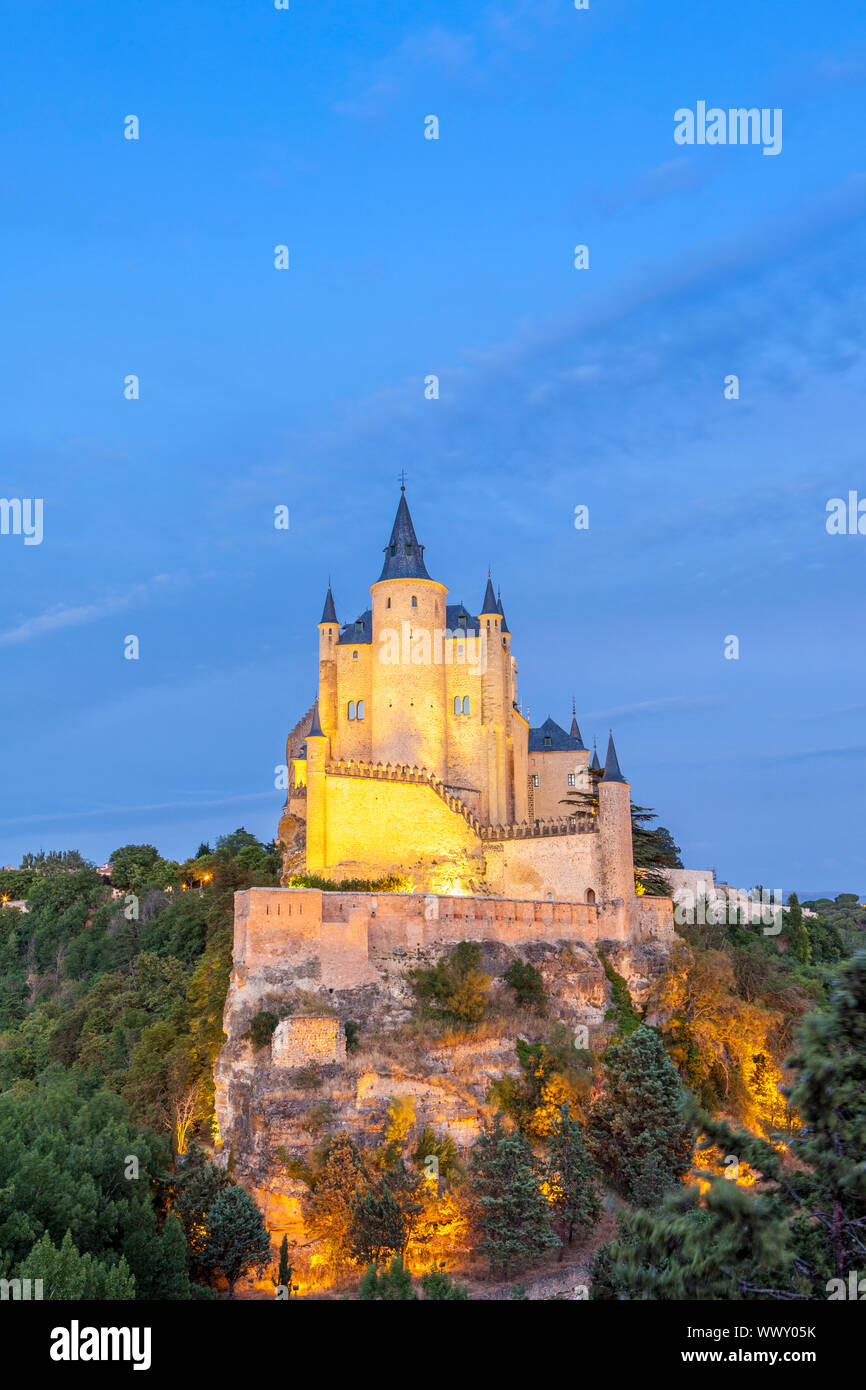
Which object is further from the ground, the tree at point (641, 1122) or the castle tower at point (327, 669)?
the castle tower at point (327, 669)

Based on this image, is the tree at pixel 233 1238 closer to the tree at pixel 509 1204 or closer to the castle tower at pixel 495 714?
the tree at pixel 509 1204

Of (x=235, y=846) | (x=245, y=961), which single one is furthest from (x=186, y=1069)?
(x=235, y=846)

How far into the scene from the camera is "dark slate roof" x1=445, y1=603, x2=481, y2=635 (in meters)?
60.8

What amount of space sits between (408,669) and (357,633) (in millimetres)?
3548

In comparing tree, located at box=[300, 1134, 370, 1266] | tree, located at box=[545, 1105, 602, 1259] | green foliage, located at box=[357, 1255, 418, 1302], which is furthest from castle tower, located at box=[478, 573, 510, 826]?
green foliage, located at box=[357, 1255, 418, 1302]

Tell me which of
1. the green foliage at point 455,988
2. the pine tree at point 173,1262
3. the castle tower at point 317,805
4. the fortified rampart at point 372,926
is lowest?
the pine tree at point 173,1262

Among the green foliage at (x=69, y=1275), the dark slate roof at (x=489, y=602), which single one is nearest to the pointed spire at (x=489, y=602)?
the dark slate roof at (x=489, y=602)

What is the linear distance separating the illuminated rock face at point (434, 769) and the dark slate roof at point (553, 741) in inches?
3.7

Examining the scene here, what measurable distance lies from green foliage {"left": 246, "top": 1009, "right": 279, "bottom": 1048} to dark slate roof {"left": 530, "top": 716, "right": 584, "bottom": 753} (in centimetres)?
2708

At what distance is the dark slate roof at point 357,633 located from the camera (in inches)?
2343
